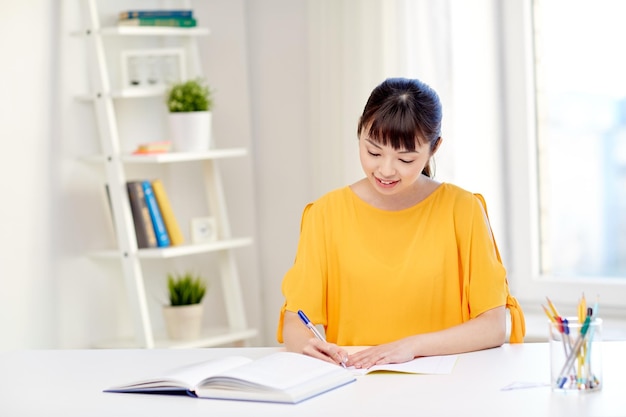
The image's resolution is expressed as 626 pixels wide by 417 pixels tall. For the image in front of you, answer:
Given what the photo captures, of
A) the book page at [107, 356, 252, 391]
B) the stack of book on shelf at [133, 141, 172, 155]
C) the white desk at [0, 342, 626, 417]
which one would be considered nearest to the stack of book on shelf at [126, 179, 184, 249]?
the stack of book on shelf at [133, 141, 172, 155]

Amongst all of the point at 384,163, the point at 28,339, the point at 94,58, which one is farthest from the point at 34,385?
the point at 94,58

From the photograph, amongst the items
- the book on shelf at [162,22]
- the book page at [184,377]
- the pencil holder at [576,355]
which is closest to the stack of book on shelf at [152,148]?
the book on shelf at [162,22]

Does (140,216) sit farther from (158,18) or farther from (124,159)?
(158,18)

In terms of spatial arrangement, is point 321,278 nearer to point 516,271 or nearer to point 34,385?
point 34,385

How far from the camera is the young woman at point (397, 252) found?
224cm

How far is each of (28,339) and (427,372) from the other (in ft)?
6.10

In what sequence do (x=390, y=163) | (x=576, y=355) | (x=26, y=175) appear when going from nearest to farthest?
1. (x=576, y=355)
2. (x=390, y=163)
3. (x=26, y=175)

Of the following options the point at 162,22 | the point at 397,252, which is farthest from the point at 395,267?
the point at 162,22

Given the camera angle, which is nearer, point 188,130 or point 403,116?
point 403,116

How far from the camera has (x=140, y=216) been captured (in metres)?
3.45

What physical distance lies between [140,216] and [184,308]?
0.38m

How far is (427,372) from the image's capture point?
75.9 inches

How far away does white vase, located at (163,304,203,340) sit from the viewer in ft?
11.6

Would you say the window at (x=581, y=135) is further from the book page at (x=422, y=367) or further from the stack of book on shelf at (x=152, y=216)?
the book page at (x=422, y=367)
